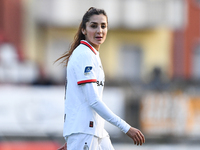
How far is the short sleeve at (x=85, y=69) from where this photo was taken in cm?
405

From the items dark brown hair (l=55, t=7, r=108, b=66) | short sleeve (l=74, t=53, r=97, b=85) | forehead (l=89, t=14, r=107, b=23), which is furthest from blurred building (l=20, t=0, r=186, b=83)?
short sleeve (l=74, t=53, r=97, b=85)

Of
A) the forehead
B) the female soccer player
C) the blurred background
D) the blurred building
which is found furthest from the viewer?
the blurred building

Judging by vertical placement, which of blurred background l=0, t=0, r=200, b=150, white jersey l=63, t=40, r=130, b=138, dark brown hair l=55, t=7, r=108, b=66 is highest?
dark brown hair l=55, t=7, r=108, b=66

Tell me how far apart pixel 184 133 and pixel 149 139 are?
901 millimetres

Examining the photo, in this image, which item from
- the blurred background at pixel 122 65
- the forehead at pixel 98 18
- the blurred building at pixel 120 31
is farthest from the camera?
the blurred building at pixel 120 31

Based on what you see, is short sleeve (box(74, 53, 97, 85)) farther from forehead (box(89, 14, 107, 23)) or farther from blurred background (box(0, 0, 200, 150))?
blurred background (box(0, 0, 200, 150))

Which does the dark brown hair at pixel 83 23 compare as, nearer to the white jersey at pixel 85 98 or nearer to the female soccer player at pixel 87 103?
the female soccer player at pixel 87 103

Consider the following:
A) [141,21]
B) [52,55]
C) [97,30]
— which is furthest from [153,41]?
[97,30]

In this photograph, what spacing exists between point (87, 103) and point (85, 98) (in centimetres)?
4

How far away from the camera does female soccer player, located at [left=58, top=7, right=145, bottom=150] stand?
158 inches

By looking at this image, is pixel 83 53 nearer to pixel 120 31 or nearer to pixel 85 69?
pixel 85 69

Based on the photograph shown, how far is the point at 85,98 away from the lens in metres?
4.08

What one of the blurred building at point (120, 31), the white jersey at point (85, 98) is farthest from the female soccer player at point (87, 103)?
the blurred building at point (120, 31)

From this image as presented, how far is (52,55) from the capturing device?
20766mm
